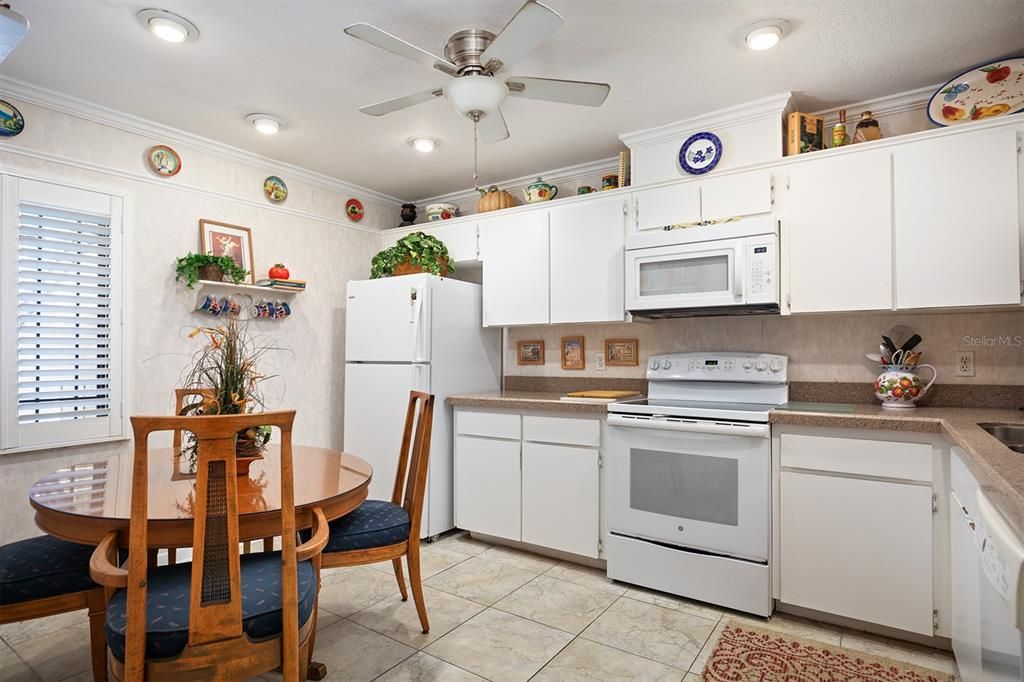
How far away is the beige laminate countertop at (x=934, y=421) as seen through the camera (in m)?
1.20

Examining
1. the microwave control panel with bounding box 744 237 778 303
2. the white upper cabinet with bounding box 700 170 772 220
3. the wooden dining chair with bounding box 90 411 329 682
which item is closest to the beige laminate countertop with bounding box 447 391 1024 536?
the microwave control panel with bounding box 744 237 778 303

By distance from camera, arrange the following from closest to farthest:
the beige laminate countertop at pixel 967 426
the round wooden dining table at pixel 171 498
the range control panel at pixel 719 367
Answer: the beige laminate countertop at pixel 967 426, the round wooden dining table at pixel 171 498, the range control panel at pixel 719 367

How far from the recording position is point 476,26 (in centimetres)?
218

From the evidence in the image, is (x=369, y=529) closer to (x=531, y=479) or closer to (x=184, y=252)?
(x=531, y=479)

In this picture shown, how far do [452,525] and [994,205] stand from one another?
318 cm

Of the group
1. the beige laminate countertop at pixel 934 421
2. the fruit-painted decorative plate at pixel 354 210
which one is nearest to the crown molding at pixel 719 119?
the beige laminate countertop at pixel 934 421

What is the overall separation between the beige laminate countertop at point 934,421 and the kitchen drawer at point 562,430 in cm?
6

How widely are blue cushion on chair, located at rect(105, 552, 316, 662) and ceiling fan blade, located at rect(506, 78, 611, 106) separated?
183cm

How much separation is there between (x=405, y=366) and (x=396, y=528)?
4.55 ft

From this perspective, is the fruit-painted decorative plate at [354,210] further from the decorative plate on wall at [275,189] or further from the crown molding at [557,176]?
the crown molding at [557,176]

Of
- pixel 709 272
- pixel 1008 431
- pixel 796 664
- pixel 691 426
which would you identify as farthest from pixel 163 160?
pixel 1008 431

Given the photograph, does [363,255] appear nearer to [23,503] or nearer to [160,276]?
[160,276]

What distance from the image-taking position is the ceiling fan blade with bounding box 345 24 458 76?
69.4 inches

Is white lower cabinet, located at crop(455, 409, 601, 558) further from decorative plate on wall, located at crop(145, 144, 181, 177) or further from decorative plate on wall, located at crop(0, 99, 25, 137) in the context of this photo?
decorative plate on wall, located at crop(0, 99, 25, 137)
